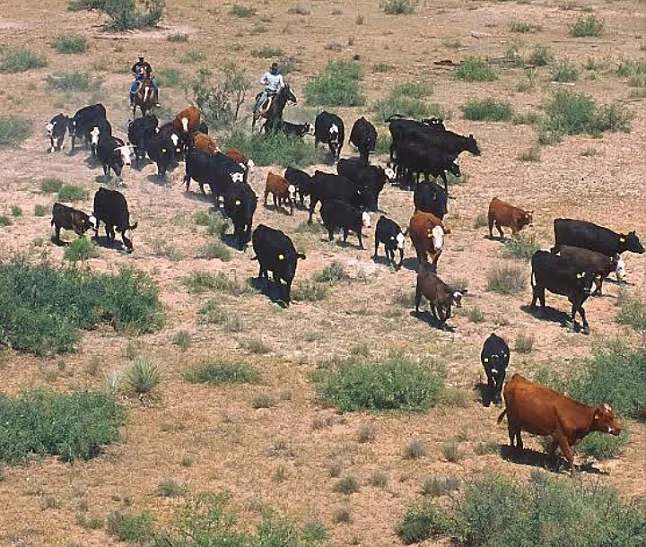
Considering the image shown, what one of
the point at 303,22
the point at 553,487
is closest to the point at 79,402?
the point at 553,487

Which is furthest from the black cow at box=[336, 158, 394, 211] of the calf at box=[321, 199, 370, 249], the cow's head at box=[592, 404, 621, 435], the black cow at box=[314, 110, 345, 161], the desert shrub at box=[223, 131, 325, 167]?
the cow's head at box=[592, 404, 621, 435]

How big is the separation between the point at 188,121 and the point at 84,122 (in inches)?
81.1

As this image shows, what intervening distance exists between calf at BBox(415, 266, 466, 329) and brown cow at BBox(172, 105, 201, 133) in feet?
28.8

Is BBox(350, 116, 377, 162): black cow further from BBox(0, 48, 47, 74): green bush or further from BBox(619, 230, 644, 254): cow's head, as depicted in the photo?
BBox(0, 48, 47, 74): green bush

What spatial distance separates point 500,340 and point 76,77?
18.1 metres

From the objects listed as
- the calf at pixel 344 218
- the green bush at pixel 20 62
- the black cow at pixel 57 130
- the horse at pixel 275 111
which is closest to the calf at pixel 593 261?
the calf at pixel 344 218

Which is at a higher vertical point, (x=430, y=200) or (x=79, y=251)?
(x=430, y=200)

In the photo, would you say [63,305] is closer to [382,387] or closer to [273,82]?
[382,387]

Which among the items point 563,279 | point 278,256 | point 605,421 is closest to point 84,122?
point 278,256

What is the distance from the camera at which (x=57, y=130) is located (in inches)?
1017

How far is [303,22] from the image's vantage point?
139 feet

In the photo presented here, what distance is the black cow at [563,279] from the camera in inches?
710

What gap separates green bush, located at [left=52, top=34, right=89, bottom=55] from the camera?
3572 cm

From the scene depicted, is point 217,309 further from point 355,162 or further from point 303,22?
point 303,22
